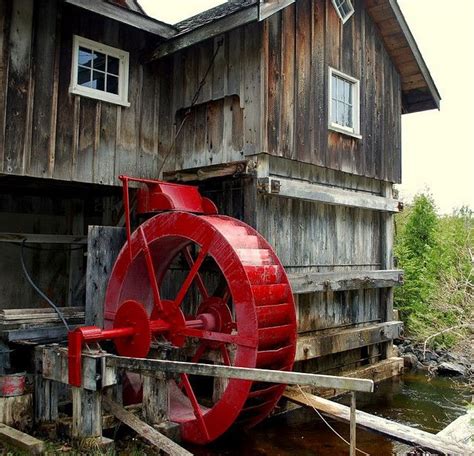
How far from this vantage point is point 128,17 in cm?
625

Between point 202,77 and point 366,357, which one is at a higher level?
point 202,77

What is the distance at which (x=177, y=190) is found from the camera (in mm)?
6457

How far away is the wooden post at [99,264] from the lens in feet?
20.7

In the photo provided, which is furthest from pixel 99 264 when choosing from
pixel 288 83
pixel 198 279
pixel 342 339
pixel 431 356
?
pixel 431 356

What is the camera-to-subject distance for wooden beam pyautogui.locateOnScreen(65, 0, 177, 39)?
19.2 ft

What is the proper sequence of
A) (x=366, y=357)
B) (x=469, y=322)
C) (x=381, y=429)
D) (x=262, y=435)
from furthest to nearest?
(x=366, y=357), (x=469, y=322), (x=262, y=435), (x=381, y=429)

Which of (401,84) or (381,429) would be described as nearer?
(381,429)

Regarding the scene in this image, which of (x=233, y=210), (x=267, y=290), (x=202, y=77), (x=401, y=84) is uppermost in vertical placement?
(x=401, y=84)

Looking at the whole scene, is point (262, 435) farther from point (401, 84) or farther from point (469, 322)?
point (401, 84)

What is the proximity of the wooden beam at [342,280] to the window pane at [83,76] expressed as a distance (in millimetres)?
3403

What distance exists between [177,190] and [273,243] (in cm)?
136

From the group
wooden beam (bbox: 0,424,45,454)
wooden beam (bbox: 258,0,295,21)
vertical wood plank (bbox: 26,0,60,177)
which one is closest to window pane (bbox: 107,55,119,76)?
vertical wood plank (bbox: 26,0,60,177)

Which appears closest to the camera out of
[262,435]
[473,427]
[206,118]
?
[473,427]

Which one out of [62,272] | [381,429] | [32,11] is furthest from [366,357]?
[32,11]
